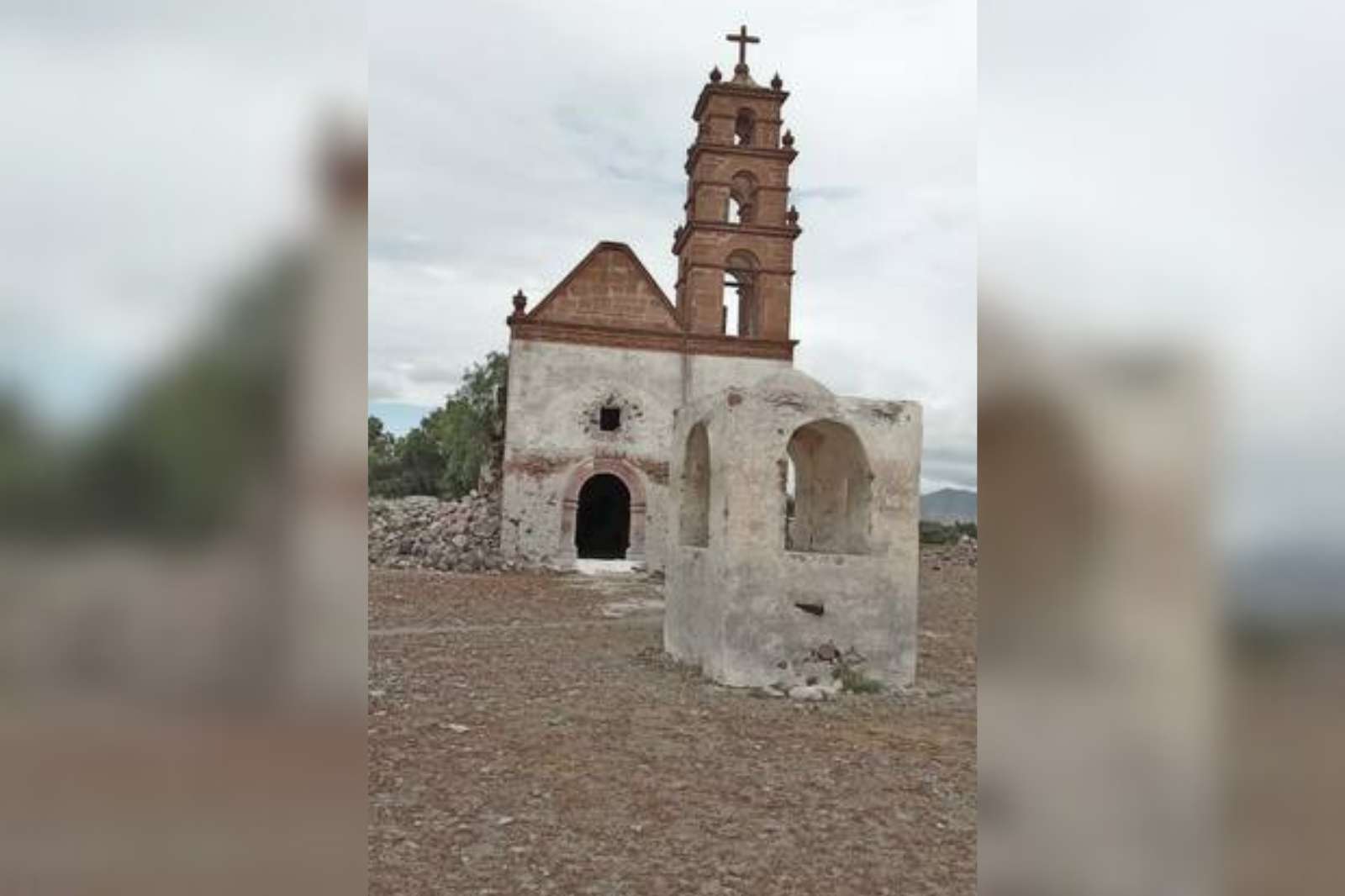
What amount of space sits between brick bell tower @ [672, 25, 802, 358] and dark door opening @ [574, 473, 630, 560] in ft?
16.4

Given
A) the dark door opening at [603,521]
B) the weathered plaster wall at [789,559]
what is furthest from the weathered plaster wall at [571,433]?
the weathered plaster wall at [789,559]

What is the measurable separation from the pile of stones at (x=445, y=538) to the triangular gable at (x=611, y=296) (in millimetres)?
4093

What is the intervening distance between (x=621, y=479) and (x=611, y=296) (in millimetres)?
3755

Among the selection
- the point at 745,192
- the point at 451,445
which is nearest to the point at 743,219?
the point at 745,192

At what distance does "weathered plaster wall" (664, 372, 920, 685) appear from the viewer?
8422 mm

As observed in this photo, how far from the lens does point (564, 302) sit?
19547 millimetres

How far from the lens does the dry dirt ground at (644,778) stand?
419cm

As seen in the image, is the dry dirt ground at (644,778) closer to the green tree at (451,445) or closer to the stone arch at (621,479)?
the stone arch at (621,479)

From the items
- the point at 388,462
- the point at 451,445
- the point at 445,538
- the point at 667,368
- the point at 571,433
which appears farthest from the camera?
the point at 388,462

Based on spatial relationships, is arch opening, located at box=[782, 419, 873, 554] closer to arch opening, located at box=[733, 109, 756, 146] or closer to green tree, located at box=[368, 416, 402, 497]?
arch opening, located at box=[733, 109, 756, 146]

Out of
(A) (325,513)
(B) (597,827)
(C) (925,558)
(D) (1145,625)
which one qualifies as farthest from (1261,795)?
(C) (925,558)

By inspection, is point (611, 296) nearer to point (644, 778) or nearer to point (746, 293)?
point (746, 293)

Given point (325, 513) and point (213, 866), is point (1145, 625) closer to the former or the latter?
point (325, 513)

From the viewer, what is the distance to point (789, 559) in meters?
8.54
